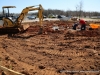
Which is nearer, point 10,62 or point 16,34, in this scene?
point 10,62

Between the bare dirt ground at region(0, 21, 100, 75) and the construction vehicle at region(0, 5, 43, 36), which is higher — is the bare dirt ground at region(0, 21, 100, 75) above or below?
below

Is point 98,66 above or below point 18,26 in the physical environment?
below

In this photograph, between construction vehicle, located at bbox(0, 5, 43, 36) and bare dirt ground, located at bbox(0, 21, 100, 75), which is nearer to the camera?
bare dirt ground, located at bbox(0, 21, 100, 75)

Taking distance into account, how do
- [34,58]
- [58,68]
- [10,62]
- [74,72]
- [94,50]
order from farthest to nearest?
[94,50], [34,58], [10,62], [58,68], [74,72]

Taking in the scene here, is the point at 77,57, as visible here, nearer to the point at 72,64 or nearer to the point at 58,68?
the point at 72,64

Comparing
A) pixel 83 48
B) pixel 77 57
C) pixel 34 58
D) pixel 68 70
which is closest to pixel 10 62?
pixel 34 58

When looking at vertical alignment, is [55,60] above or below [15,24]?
below

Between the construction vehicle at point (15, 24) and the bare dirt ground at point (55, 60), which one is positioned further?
the construction vehicle at point (15, 24)

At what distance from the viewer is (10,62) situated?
7.99m

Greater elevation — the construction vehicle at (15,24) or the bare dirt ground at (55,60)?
the construction vehicle at (15,24)

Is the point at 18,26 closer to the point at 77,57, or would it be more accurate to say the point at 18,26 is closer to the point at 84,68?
the point at 77,57

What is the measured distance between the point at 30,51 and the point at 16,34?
277 inches

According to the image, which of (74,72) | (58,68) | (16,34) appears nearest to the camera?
(74,72)

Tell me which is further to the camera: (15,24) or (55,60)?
(15,24)
